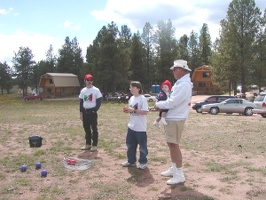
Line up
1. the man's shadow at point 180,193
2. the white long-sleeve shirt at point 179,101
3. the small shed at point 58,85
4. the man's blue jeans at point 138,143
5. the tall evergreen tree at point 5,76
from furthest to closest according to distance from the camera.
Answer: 1. the tall evergreen tree at point 5,76
2. the small shed at point 58,85
3. the man's blue jeans at point 138,143
4. the white long-sleeve shirt at point 179,101
5. the man's shadow at point 180,193

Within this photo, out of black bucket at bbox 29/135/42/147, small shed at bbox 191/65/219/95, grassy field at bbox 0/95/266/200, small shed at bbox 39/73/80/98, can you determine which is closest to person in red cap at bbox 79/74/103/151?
grassy field at bbox 0/95/266/200

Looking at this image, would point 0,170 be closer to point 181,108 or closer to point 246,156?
point 181,108

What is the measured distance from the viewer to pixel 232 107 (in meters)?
26.3

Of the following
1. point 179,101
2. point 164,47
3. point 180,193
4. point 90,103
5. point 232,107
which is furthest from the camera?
point 164,47

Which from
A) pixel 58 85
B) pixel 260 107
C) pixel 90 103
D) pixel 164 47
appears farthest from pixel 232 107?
pixel 58 85

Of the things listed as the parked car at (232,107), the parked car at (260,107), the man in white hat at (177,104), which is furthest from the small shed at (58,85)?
the man in white hat at (177,104)

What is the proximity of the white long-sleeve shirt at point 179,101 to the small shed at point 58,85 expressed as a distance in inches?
2558

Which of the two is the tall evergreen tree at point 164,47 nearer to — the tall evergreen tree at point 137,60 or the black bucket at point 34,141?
the tall evergreen tree at point 137,60

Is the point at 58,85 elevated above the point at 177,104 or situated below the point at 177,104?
above

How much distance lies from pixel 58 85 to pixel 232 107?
50.0m

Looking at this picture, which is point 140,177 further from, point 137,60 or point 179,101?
point 137,60

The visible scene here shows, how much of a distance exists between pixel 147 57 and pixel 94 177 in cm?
6791

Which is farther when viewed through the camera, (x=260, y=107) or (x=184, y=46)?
(x=184, y=46)

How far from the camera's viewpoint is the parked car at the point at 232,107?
2594cm
